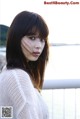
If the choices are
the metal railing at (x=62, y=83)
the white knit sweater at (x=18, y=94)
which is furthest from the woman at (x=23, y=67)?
the metal railing at (x=62, y=83)

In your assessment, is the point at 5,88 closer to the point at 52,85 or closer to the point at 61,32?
the point at 52,85

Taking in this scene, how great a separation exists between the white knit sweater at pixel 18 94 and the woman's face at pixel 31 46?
2.7 inches

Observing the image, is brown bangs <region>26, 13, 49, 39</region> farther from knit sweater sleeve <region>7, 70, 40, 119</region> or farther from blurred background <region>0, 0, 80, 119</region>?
blurred background <region>0, 0, 80, 119</region>

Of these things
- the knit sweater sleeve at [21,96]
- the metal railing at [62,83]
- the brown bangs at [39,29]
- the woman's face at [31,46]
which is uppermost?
the brown bangs at [39,29]

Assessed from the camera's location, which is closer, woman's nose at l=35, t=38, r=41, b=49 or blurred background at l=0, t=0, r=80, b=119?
woman's nose at l=35, t=38, r=41, b=49

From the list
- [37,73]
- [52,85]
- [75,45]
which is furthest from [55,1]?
[37,73]

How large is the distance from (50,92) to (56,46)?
224mm

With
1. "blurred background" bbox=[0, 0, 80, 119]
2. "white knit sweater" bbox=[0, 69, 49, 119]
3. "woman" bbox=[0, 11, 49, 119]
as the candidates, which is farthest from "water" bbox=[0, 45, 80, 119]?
"white knit sweater" bbox=[0, 69, 49, 119]

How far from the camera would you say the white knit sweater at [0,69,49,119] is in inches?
34.8

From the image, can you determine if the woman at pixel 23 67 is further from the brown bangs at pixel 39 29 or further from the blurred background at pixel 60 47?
the blurred background at pixel 60 47

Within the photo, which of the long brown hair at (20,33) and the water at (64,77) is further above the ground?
the long brown hair at (20,33)

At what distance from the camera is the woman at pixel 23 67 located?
887 mm

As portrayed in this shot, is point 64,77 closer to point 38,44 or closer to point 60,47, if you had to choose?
point 60,47

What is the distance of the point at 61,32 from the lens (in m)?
1.89
